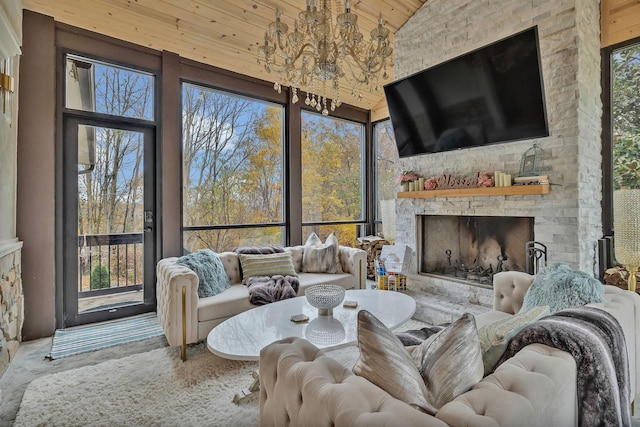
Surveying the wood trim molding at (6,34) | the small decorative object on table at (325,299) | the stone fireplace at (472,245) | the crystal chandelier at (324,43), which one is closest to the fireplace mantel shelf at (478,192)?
the stone fireplace at (472,245)

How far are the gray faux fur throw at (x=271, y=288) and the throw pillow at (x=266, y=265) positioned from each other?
9 centimetres

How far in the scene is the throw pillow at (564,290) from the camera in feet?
5.09

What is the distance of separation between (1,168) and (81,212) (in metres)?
0.97

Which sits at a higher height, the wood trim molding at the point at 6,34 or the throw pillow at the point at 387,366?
the wood trim molding at the point at 6,34

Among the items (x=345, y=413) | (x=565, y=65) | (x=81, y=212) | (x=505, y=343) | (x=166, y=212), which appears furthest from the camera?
(x=166, y=212)

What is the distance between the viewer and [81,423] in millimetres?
1697

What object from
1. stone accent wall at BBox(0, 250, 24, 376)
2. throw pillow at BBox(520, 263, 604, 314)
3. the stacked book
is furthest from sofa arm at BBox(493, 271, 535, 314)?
stone accent wall at BBox(0, 250, 24, 376)

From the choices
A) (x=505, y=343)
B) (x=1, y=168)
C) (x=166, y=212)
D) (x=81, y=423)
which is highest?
(x=1, y=168)

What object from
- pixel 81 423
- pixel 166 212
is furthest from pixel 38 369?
pixel 166 212

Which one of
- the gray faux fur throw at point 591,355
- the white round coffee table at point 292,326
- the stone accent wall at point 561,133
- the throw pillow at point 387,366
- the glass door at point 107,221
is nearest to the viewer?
the throw pillow at point 387,366

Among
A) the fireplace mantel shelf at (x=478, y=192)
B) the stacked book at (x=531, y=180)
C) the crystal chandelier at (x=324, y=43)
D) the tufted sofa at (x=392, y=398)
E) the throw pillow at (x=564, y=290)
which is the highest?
the crystal chandelier at (x=324, y=43)

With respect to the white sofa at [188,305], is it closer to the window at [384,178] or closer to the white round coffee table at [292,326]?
the white round coffee table at [292,326]

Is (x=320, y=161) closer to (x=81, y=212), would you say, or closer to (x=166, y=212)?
(x=166, y=212)

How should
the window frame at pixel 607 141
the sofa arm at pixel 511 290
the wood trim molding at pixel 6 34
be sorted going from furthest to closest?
the window frame at pixel 607 141, the sofa arm at pixel 511 290, the wood trim molding at pixel 6 34
